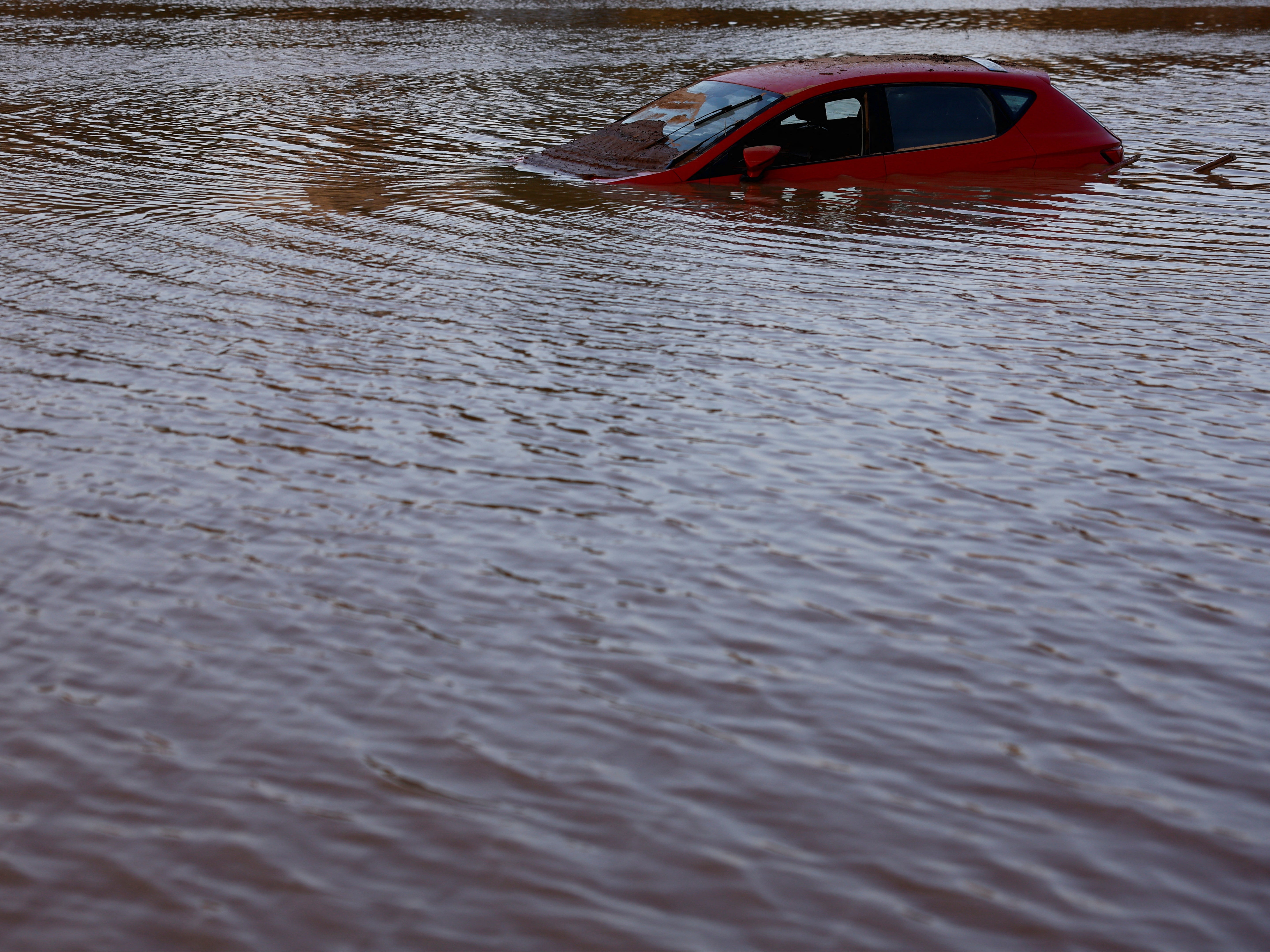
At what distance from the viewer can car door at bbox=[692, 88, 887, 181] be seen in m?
10.0

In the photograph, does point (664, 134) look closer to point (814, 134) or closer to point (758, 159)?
point (758, 159)

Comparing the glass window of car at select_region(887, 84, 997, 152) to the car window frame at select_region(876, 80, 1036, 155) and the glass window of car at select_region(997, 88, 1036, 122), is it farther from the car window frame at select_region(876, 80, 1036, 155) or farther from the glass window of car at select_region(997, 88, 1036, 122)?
the glass window of car at select_region(997, 88, 1036, 122)

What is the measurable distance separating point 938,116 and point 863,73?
0.77 meters

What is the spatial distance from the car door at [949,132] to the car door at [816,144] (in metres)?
0.19

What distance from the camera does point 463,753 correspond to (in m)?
3.21

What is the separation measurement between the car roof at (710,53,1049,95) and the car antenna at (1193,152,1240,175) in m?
1.53

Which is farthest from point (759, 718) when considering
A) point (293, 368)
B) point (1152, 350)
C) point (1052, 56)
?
point (1052, 56)

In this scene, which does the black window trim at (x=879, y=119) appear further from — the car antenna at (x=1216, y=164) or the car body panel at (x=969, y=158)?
the car antenna at (x=1216, y=164)

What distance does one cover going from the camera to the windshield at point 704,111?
10.1 meters

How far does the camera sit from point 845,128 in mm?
10203

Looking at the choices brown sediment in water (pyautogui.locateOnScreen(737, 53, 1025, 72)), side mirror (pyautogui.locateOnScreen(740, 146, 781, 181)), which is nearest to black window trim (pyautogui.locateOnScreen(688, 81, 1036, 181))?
side mirror (pyautogui.locateOnScreen(740, 146, 781, 181))

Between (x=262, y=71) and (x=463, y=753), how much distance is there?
16.6 metres

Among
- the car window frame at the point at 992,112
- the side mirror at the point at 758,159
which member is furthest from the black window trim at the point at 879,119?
the side mirror at the point at 758,159

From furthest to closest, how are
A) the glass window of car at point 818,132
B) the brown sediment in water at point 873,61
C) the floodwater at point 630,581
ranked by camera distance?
the brown sediment in water at point 873,61, the glass window of car at point 818,132, the floodwater at point 630,581
